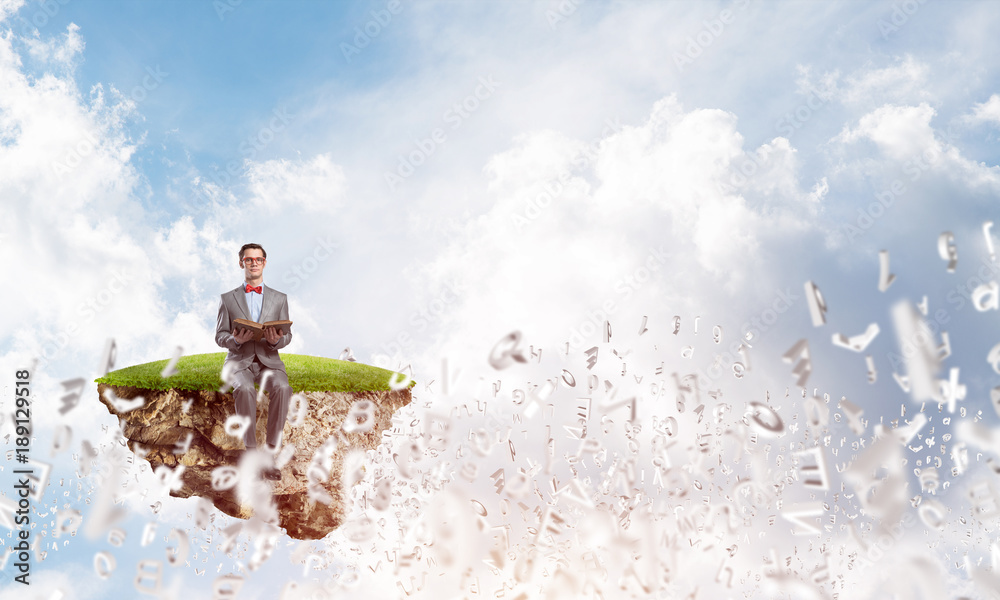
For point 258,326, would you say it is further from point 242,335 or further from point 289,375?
point 289,375

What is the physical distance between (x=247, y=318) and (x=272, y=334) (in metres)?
0.54

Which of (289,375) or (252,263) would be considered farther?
(289,375)

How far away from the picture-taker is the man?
6.68 meters

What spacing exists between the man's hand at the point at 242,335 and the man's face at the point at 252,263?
617 millimetres

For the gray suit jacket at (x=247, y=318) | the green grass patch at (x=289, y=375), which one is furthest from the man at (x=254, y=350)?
the green grass patch at (x=289, y=375)

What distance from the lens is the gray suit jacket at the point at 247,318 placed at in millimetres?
6688

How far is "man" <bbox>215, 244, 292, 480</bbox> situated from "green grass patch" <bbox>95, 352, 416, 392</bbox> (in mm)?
932

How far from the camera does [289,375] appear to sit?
7879mm

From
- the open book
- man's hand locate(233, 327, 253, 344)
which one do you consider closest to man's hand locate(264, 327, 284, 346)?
the open book

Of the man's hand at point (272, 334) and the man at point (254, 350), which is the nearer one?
the man's hand at point (272, 334)

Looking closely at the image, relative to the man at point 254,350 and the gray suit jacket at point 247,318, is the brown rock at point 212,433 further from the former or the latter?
the gray suit jacket at point 247,318

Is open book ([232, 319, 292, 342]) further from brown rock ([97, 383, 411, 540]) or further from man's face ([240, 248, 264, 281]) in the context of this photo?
brown rock ([97, 383, 411, 540])

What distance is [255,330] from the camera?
A: 258 inches

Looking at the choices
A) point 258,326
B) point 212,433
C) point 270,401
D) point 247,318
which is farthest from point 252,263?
point 212,433
